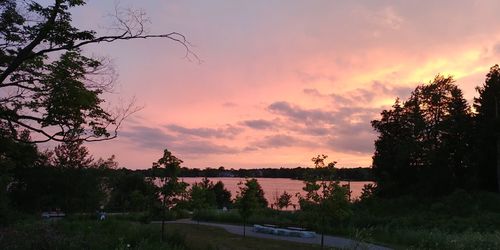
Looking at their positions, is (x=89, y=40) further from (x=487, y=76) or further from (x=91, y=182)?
(x=487, y=76)

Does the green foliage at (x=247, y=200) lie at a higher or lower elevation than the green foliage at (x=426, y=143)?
lower

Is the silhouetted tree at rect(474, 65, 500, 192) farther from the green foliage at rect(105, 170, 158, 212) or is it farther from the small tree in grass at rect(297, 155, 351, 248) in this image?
the green foliage at rect(105, 170, 158, 212)

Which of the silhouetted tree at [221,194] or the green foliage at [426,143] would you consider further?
the silhouetted tree at [221,194]

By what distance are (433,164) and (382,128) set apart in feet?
27.3

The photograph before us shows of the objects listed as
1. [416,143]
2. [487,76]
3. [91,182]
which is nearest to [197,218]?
[91,182]

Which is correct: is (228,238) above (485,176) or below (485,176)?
below

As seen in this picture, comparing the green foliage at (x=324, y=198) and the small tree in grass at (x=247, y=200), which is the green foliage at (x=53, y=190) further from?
the green foliage at (x=324, y=198)

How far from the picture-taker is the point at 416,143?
5803 cm

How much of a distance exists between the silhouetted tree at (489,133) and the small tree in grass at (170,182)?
1564 inches

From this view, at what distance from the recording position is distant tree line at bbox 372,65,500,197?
55.7 m

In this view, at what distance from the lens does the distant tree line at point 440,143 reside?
183 ft

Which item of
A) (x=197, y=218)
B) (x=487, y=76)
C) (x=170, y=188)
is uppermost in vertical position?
(x=487, y=76)

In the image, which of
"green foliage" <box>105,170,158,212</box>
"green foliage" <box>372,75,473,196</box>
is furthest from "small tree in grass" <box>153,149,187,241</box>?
"green foliage" <box>372,75,473,196</box>

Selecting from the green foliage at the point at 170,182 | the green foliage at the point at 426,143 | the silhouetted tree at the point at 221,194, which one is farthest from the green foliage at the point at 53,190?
the green foliage at the point at 426,143
